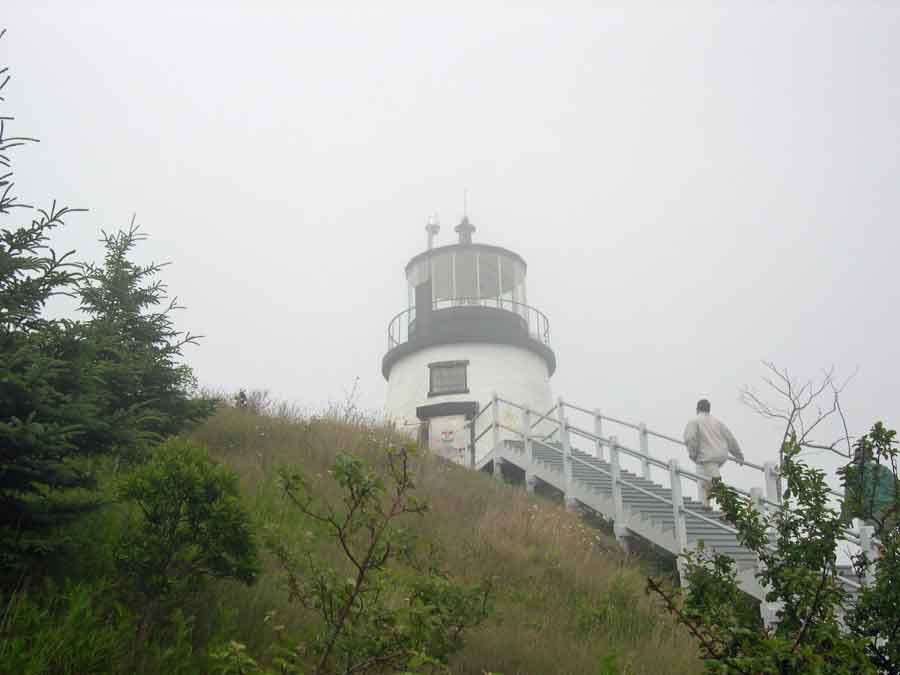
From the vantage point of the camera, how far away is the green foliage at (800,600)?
316cm

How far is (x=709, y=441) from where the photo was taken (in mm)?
10711

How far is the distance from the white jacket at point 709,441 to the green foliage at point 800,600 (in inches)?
262

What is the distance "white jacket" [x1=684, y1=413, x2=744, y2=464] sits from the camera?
1068cm

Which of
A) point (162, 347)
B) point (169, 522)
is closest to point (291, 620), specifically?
point (169, 522)

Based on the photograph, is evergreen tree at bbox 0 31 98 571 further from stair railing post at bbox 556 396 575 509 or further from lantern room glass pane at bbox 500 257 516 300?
lantern room glass pane at bbox 500 257 516 300

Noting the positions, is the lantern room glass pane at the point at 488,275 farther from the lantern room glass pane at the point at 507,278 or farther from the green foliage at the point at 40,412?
the green foliage at the point at 40,412

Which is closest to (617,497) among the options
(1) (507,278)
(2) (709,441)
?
(2) (709,441)

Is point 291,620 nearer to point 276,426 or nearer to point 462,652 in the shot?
point 462,652

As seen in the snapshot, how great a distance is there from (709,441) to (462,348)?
921 cm

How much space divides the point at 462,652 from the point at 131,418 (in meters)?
3.04

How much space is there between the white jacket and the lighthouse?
739cm

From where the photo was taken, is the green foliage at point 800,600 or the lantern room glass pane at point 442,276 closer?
the green foliage at point 800,600

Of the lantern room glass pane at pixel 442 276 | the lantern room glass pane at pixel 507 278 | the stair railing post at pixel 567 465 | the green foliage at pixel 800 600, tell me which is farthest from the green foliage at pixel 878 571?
the lantern room glass pane at pixel 507 278

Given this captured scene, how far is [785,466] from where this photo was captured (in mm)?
4012
